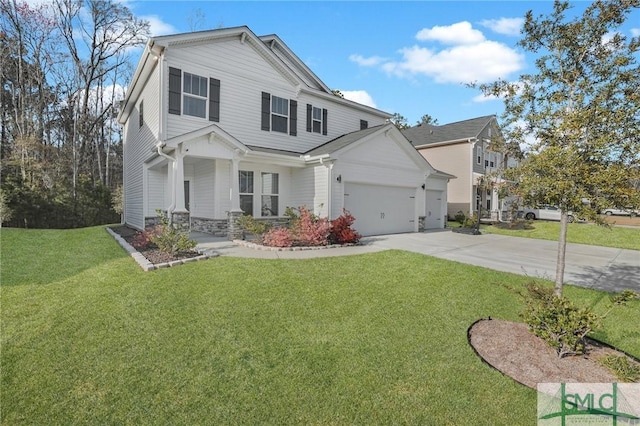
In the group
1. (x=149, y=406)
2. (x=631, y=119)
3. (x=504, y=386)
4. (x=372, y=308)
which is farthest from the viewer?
(x=372, y=308)

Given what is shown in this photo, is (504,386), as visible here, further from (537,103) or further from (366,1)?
(366,1)

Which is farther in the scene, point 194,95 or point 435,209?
point 435,209

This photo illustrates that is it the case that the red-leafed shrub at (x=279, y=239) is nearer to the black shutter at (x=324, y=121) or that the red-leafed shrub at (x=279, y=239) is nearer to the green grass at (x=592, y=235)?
the black shutter at (x=324, y=121)

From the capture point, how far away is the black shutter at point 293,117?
14094 millimetres

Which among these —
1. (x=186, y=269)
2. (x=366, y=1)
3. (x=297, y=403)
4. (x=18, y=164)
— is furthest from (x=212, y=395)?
(x=18, y=164)

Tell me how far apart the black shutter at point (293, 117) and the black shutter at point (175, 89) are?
186 inches

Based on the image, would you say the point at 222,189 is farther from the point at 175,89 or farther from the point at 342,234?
the point at 342,234

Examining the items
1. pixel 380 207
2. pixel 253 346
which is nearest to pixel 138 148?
pixel 380 207

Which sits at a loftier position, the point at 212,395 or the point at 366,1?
the point at 366,1

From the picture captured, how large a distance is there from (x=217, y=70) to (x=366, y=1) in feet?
19.9

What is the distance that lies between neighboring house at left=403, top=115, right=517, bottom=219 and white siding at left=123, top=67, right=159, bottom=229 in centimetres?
1914

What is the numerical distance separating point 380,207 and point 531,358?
1062 cm

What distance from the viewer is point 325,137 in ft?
50.3

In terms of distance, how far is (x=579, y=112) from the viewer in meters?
3.82
